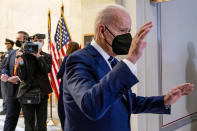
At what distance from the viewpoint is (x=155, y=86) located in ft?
11.8

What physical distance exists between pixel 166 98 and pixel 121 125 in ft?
1.42

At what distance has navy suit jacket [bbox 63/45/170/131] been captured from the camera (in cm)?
103

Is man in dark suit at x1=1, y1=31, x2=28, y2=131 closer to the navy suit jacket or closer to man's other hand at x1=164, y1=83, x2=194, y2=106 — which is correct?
the navy suit jacket

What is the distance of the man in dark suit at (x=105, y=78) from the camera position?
1.04 metres

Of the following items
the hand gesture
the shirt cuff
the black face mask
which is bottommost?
the shirt cuff

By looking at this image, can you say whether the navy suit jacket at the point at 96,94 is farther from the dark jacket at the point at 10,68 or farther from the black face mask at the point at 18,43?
the dark jacket at the point at 10,68

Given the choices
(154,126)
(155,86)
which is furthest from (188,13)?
(154,126)

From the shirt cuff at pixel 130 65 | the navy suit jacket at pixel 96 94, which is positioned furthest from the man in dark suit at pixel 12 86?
the shirt cuff at pixel 130 65

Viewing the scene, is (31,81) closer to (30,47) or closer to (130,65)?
(30,47)

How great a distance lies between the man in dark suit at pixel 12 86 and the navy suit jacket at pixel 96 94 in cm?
290

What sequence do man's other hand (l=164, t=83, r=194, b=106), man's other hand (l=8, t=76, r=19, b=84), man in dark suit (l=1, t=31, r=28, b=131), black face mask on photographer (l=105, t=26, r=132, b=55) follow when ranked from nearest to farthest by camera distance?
black face mask on photographer (l=105, t=26, r=132, b=55) < man's other hand (l=164, t=83, r=194, b=106) < man in dark suit (l=1, t=31, r=28, b=131) < man's other hand (l=8, t=76, r=19, b=84)

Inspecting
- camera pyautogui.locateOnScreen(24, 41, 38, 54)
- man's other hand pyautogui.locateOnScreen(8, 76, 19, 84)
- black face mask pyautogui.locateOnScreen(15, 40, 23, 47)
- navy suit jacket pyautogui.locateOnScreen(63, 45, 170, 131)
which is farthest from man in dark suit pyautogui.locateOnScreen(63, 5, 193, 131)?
man's other hand pyautogui.locateOnScreen(8, 76, 19, 84)

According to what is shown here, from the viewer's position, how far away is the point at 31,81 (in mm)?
3730

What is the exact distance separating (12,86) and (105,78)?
3.47 meters
